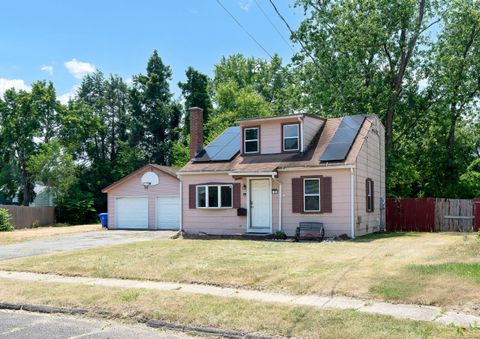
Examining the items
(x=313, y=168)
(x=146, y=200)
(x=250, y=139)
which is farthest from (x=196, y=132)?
(x=313, y=168)

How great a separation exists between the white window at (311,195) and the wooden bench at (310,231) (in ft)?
2.13

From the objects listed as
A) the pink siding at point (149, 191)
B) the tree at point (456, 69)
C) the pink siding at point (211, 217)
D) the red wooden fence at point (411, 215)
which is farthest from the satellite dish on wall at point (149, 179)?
the tree at point (456, 69)

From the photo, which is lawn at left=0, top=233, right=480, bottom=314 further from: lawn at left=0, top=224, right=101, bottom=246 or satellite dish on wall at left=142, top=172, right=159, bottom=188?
satellite dish on wall at left=142, top=172, right=159, bottom=188

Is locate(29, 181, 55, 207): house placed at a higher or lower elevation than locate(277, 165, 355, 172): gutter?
lower

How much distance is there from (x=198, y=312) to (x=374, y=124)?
17.6 m

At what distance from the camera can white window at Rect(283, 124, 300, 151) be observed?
69.1ft

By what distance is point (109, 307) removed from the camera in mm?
8312

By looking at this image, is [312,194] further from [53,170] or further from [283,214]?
[53,170]

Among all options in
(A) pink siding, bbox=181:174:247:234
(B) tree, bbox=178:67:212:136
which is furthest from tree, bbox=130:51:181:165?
(A) pink siding, bbox=181:174:247:234

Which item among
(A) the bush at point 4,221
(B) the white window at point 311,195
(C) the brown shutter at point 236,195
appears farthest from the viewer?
(A) the bush at point 4,221

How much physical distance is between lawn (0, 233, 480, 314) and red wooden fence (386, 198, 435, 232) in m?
9.89

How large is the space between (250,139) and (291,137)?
1.97 m

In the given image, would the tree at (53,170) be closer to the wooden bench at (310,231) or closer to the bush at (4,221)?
the bush at (4,221)

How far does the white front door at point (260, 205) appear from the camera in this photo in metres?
20.4
